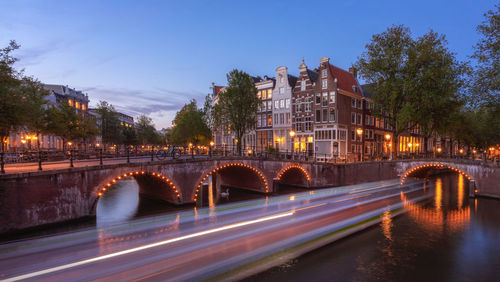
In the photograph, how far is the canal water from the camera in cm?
1099

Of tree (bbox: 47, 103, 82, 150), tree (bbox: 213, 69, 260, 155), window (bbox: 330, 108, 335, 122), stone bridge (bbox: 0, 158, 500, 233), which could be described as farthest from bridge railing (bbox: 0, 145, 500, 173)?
tree (bbox: 213, 69, 260, 155)

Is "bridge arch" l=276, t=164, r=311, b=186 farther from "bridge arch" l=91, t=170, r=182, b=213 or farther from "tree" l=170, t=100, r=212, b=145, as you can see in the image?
"tree" l=170, t=100, r=212, b=145

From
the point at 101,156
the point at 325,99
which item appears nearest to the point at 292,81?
the point at 325,99

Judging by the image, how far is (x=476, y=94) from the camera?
2691 centimetres

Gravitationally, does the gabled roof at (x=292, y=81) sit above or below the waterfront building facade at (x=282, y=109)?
above

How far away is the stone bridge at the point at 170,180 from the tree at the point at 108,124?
39748 mm

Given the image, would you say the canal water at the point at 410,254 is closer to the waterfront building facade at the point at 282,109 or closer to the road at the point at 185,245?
the road at the point at 185,245

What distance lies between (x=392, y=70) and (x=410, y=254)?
96.8 feet

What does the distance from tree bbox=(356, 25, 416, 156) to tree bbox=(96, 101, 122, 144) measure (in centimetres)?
5465

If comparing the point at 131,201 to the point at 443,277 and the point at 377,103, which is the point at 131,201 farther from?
the point at 377,103

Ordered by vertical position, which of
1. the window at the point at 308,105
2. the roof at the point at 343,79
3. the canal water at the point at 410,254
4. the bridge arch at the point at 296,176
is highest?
the roof at the point at 343,79

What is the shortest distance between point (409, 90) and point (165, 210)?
32101 mm

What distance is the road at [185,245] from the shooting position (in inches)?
342

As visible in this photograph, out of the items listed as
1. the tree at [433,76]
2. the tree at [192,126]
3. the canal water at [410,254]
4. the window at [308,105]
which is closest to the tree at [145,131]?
the tree at [192,126]
